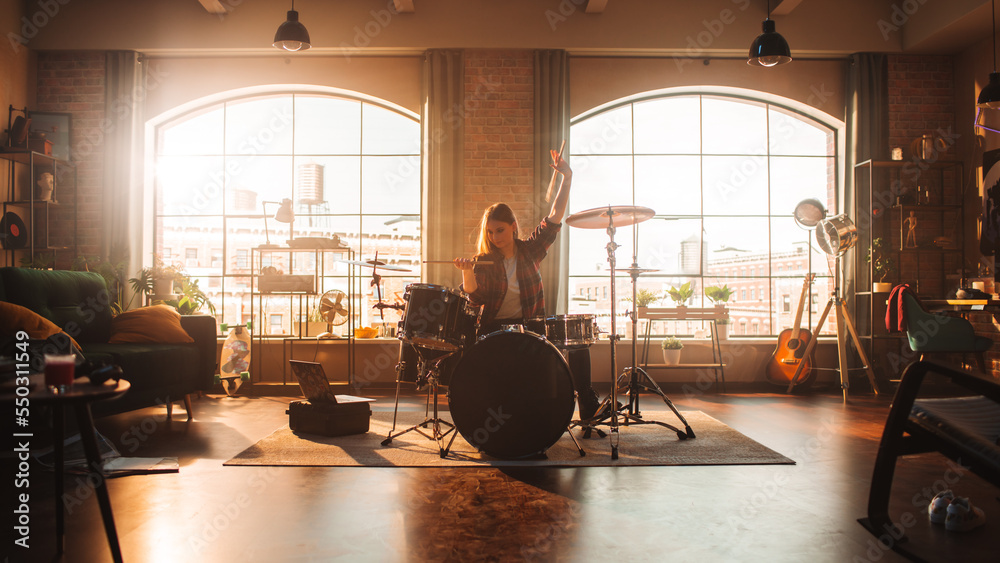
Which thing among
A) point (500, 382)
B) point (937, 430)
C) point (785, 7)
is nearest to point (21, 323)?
point (500, 382)

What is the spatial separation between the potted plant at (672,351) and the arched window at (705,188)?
0.75 m

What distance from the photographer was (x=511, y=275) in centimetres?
374

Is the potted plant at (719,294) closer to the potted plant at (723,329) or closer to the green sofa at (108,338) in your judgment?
the potted plant at (723,329)

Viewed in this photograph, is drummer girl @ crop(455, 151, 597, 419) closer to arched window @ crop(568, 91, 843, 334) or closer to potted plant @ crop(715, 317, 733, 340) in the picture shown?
arched window @ crop(568, 91, 843, 334)

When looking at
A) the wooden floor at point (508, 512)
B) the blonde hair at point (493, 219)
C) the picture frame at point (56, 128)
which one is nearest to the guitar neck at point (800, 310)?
the wooden floor at point (508, 512)

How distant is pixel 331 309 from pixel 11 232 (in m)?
3.04

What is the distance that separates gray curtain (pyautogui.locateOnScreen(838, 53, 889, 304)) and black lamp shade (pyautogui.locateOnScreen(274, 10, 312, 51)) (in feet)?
18.0

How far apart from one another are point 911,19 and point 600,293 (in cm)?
420

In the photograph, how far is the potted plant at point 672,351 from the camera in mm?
6266

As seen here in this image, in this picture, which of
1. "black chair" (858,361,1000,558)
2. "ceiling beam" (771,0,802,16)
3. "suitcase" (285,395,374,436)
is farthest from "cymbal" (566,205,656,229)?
"ceiling beam" (771,0,802,16)

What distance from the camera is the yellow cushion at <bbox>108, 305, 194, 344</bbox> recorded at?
4.37 meters

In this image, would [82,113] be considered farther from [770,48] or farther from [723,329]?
[723,329]

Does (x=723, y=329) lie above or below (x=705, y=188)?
below

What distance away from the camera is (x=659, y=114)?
7.01m
